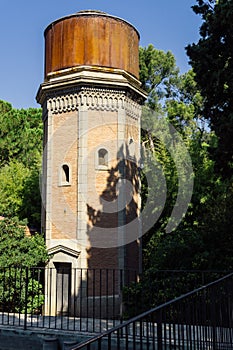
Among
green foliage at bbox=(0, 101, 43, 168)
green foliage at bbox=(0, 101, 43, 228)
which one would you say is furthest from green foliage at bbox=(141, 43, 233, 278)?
green foliage at bbox=(0, 101, 43, 168)

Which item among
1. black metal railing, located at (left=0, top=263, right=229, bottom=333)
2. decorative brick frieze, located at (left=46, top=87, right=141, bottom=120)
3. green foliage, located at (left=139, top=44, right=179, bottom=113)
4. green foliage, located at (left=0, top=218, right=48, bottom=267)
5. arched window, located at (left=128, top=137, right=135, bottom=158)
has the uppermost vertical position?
green foliage, located at (left=139, top=44, right=179, bottom=113)

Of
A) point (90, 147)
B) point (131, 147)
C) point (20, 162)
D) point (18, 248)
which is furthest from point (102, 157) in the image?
point (20, 162)

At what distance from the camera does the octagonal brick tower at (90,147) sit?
1354 cm

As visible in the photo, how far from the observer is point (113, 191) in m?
13.9

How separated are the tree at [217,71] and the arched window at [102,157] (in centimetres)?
434

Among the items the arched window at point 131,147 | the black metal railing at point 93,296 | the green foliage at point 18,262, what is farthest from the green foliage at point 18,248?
the arched window at point 131,147

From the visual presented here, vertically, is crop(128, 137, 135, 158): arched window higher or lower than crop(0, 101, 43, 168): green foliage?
lower

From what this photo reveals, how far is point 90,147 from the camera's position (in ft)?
45.7

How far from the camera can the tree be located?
10109 millimetres

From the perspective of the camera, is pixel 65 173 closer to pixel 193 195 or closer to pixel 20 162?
pixel 193 195

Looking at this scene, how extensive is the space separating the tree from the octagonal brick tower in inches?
159

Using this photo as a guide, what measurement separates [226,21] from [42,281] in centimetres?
1010

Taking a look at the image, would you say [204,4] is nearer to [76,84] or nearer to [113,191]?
[76,84]

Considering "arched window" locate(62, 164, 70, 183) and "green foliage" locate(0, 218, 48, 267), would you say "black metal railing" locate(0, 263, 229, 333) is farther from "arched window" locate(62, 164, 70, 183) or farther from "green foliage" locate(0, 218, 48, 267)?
"arched window" locate(62, 164, 70, 183)
